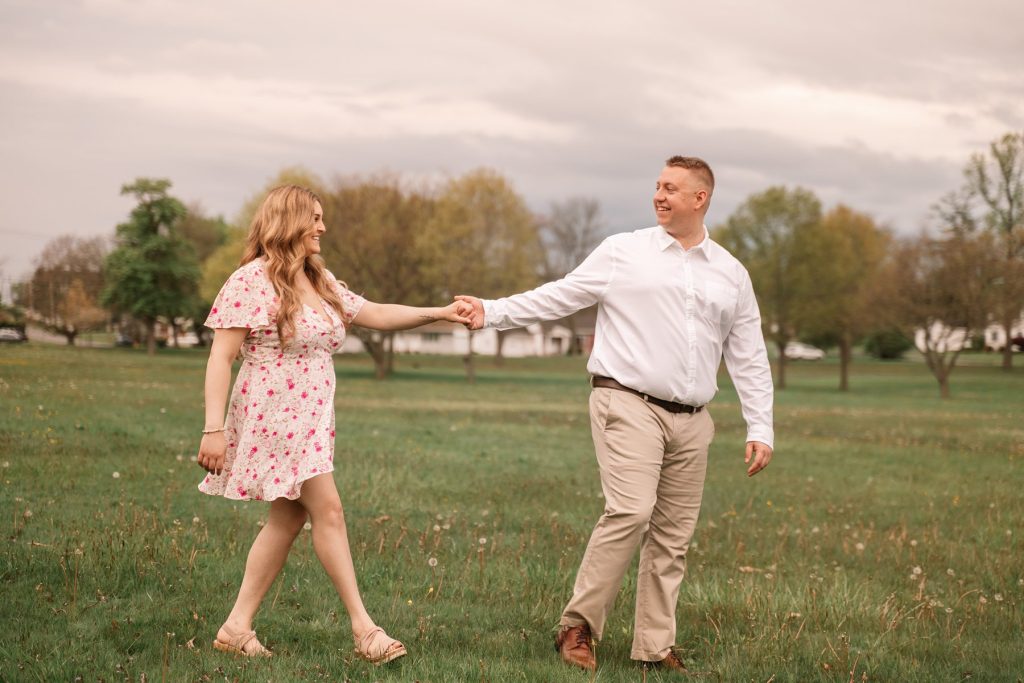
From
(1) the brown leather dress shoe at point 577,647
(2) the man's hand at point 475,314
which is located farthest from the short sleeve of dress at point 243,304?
(1) the brown leather dress shoe at point 577,647

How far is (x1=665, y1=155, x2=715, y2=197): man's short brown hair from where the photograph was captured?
5426mm

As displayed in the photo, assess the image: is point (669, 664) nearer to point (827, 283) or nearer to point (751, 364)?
point (751, 364)

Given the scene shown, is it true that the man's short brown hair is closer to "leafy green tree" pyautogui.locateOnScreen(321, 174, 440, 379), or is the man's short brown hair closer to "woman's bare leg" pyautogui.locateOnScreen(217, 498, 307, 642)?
"woman's bare leg" pyautogui.locateOnScreen(217, 498, 307, 642)

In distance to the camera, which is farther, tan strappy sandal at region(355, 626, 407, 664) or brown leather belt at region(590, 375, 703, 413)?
brown leather belt at region(590, 375, 703, 413)

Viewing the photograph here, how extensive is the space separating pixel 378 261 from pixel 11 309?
15.5 metres

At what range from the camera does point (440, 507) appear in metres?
9.86

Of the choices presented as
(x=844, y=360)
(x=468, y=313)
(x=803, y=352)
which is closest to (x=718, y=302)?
(x=468, y=313)

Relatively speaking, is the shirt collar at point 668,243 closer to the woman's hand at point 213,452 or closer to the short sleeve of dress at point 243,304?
the short sleeve of dress at point 243,304

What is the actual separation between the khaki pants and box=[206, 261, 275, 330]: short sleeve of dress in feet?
5.61

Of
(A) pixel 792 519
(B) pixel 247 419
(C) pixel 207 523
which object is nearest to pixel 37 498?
(C) pixel 207 523

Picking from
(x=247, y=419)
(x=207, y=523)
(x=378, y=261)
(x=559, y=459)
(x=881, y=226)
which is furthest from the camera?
(x=881, y=226)

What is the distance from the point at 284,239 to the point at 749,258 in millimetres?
49996

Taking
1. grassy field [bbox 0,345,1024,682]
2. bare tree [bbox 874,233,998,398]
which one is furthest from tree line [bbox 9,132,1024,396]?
grassy field [bbox 0,345,1024,682]

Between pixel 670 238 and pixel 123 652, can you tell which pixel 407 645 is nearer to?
pixel 123 652
